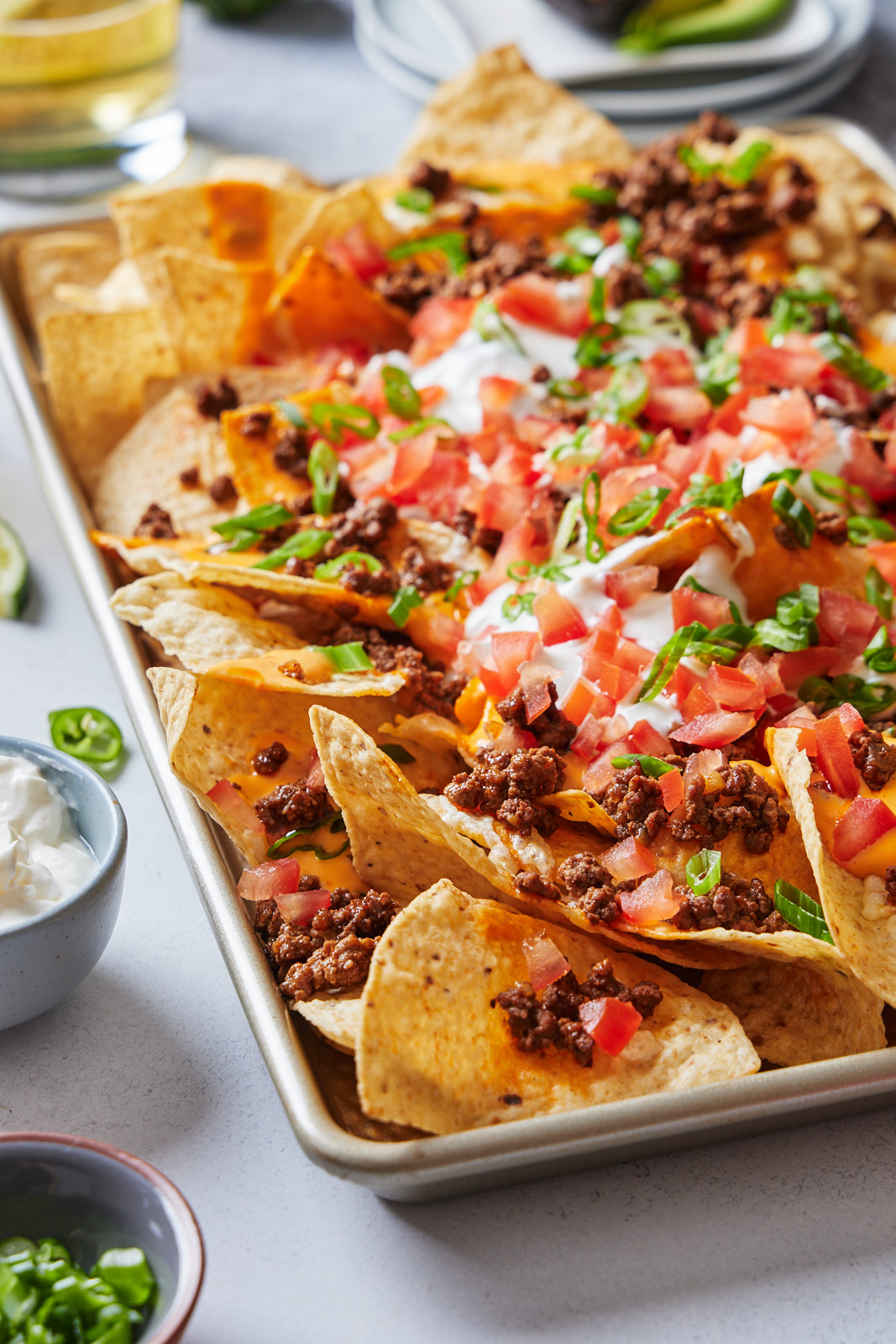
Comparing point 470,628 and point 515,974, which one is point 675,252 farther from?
point 515,974

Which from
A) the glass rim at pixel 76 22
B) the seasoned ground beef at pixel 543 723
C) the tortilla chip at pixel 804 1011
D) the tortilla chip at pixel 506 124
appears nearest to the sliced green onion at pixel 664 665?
the seasoned ground beef at pixel 543 723

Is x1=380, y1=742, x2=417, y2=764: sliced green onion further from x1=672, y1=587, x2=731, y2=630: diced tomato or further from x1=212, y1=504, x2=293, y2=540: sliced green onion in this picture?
x1=212, y1=504, x2=293, y2=540: sliced green onion

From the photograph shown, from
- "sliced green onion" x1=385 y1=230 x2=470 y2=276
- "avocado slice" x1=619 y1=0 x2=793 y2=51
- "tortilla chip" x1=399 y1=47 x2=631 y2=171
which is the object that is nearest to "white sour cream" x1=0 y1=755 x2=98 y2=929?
"sliced green onion" x1=385 y1=230 x2=470 y2=276

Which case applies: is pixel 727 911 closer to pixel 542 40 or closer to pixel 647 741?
pixel 647 741

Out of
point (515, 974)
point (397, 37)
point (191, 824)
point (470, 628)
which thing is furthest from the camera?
point (397, 37)

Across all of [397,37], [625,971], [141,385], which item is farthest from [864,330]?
[397,37]

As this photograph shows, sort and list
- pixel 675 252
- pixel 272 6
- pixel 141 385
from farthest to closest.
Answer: pixel 272 6
pixel 675 252
pixel 141 385

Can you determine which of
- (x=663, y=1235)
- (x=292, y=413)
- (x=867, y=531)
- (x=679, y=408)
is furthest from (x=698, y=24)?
(x=663, y=1235)
